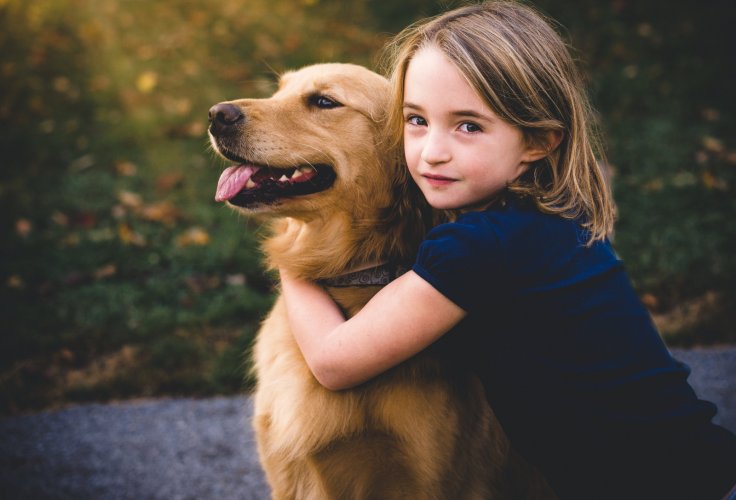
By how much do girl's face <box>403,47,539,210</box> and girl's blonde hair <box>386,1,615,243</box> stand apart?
31 millimetres

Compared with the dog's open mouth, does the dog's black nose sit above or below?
above

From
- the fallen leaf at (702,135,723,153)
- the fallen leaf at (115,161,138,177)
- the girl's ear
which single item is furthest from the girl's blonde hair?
the fallen leaf at (702,135,723,153)

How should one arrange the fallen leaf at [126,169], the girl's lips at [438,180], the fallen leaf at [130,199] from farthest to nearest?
1. the fallen leaf at [126,169]
2. the fallen leaf at [130,199]
3. the girl's lips at [438,180]

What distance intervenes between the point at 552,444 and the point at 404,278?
2.18 feet

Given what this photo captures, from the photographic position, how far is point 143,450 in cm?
293

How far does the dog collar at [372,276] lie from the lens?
2.04m

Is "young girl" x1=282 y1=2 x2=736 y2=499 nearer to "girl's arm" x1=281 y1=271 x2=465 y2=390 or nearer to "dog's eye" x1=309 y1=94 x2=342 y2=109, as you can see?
"girl's arm" x1=281 y1=271 x2=465 y2=390

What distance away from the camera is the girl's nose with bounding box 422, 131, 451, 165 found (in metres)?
1.72

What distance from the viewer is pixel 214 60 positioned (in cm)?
751

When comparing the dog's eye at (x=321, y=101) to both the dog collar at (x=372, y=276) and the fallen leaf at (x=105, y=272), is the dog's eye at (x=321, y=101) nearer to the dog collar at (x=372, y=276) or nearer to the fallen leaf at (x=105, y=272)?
the dog collar at (x=372, y=276)

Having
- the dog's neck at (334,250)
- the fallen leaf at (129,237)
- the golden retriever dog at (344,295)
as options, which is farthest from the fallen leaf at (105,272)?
the dog's neck at (334,250)

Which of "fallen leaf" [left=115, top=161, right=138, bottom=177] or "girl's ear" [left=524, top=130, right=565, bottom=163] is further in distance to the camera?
"fallen leaf" [left=115, top=161, right=138, bottom=177]

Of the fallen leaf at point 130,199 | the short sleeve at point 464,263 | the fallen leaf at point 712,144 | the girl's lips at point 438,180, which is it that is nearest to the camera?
the short sleeve at point 464,263

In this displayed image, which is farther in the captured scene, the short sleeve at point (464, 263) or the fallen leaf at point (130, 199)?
the fallen leaf at point (130, 199)
